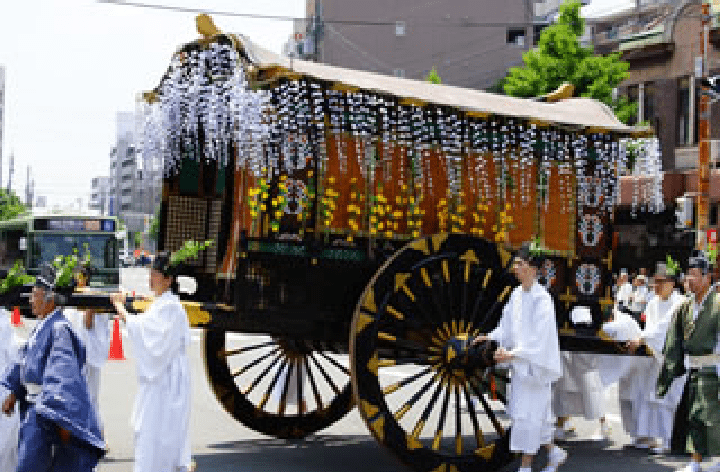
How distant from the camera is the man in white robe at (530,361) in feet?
28.1

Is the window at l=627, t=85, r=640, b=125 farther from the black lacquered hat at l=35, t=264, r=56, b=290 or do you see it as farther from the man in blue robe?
the man in blue robe

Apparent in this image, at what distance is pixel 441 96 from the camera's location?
9.48 m

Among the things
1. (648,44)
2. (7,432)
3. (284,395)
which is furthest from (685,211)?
(7,432)

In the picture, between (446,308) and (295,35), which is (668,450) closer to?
(446,308)

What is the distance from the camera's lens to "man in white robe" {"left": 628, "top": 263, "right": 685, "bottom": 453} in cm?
1046

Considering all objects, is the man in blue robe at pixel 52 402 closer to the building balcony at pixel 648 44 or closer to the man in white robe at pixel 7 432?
the man in white robe at pixel 7 432

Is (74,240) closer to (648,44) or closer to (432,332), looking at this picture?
(432,332)

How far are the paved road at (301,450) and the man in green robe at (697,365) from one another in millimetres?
633

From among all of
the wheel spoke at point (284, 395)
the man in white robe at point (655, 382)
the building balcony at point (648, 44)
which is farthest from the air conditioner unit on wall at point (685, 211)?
the building balcony at point (648, 44)

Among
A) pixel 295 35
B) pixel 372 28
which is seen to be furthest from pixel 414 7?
pixel 295 35

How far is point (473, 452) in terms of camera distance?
8.80 metres

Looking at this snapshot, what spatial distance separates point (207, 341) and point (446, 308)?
254 cm

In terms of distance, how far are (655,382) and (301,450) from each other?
144 inches

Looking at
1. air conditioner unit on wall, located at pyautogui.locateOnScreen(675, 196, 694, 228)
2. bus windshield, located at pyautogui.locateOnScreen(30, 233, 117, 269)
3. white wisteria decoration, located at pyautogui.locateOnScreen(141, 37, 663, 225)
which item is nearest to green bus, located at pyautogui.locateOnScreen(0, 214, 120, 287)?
bus windshield, located at pyautogui.locateOnScreen(30, 233, 117, 269)
